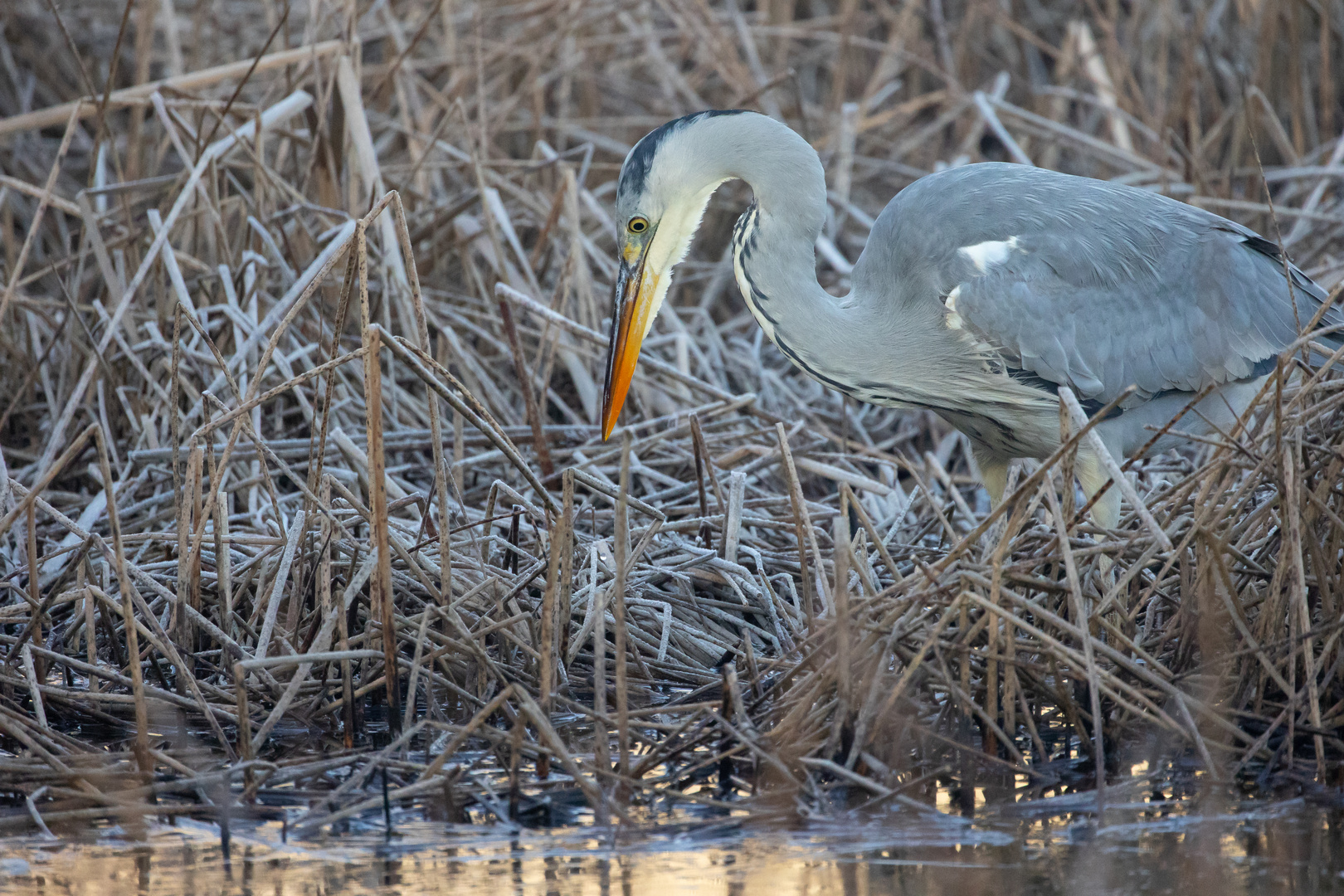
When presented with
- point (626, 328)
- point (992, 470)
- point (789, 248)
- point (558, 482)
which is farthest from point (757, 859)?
point (558, 482)

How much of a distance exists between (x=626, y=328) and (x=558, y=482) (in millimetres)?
913

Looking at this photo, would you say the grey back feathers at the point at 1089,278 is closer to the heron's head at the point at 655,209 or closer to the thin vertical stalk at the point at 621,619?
the heron's head at the point at 655,209

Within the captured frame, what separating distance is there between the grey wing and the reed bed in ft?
1.14

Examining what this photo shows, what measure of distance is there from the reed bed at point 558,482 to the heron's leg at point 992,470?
0.46 ft

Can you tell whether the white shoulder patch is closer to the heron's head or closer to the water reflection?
the heron's head

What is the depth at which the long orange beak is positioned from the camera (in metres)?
4.08

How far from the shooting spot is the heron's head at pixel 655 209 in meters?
4.00

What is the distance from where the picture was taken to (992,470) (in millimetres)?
4523

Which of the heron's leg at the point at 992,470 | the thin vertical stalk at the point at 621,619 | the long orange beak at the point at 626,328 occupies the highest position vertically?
the long orange beak at the point at 626,328

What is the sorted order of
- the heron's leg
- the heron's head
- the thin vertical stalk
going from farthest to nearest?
the heron's leg → the heron's head → the thin vertical stalk

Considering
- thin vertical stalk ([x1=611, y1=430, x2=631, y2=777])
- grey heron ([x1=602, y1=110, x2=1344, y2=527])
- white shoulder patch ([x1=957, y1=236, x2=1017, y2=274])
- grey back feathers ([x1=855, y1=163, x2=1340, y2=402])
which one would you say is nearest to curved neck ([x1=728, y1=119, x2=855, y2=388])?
grey heron ([x1=602, y1=110, x2=1344, y2=527])

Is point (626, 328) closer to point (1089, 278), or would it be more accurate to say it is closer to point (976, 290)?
point (976, 290)

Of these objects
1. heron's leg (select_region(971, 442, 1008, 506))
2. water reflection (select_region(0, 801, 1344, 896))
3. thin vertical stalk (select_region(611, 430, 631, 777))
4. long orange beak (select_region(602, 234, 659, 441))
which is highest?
long orange beak (select_region(602, 234, 659, 441))

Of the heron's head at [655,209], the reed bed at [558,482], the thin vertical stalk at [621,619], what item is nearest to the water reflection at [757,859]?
the reed bed at [558,482]
